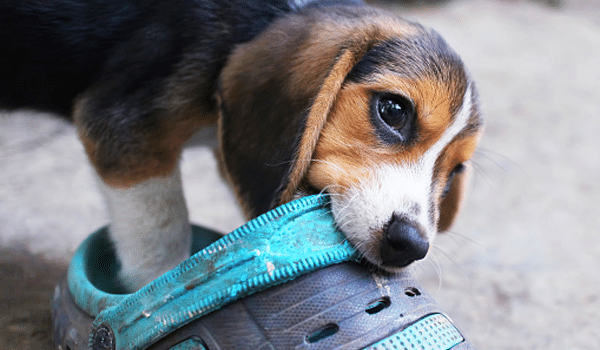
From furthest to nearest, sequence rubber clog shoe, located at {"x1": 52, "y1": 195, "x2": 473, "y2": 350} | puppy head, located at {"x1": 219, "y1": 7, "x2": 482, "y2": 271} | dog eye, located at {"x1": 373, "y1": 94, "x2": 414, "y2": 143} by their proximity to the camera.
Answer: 1. dog eye, located at {"x1": 373, "y1": 94, "x2": 414, "y2": 143}
2. puppy head, located at {"x1": 219, "y1": 7, "x2": 482, "y2": 271}
3. rubber clog shoe, located at {"x1": 52, "y1": 195, "x2": 473, "y2": 350}

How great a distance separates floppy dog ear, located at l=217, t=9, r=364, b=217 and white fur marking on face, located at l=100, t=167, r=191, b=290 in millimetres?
396

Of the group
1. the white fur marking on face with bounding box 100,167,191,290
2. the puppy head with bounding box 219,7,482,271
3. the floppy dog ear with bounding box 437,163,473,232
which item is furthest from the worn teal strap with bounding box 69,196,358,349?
the floppy dog ear with bounding box 437,163,473,232

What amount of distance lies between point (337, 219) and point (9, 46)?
5.31 ft

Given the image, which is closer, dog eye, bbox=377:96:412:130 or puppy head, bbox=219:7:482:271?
puppy head, bbox=219:7:482:271

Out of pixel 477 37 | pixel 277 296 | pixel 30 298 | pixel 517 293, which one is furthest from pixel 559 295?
pixel 477 37

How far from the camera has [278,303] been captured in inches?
57.7

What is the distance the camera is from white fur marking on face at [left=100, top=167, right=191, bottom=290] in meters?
2.31

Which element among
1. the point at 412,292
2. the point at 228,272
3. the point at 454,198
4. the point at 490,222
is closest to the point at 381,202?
the point at 412,292

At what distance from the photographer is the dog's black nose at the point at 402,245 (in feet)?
5.59

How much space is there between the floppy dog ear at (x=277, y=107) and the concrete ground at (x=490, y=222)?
50 cm

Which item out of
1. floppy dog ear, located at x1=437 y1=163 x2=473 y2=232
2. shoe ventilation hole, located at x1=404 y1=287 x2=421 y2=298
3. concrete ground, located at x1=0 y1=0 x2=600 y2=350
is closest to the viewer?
shoe ventilation hole, located at x1=404 y1=287 x2=421 y2=298

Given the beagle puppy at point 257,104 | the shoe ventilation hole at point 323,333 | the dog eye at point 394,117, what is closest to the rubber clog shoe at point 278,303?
the shoe ventilation hole at point 323,333

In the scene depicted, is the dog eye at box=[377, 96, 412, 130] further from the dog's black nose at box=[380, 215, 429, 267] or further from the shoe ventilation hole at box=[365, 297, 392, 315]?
the shoe ventilation hole at box=[365, 297, 392, 315]

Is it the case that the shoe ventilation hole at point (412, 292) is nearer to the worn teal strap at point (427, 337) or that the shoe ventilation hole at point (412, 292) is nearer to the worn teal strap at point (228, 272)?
the worn teal strap at point (427, 337)
